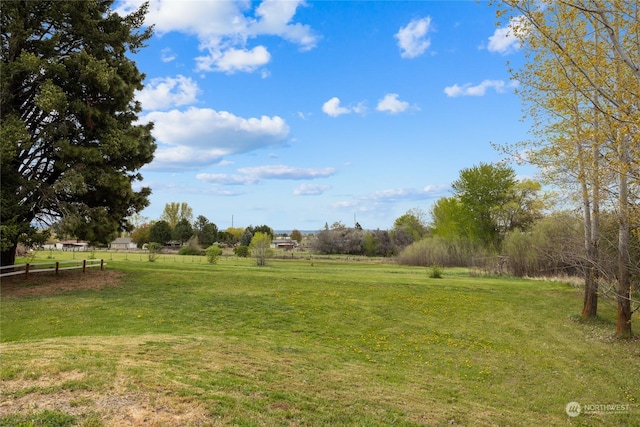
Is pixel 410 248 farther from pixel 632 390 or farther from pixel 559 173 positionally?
pixel 632 390

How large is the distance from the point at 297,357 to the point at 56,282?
13824 millimetres

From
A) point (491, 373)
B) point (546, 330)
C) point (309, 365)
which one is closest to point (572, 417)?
point (491, 373)

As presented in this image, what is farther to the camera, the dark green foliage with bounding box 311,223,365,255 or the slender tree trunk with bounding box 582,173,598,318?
the dark green foliage with bounding box 311,223,365,255

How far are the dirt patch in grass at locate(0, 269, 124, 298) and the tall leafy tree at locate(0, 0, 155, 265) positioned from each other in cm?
168

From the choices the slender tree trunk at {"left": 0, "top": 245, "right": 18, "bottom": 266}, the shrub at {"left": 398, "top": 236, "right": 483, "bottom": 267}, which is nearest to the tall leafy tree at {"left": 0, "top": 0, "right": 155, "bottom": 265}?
the slender tree trunk at {"left": 0, "top": 245, "right": 18, "bottom": 266}

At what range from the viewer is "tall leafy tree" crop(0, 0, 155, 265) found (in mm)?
16156

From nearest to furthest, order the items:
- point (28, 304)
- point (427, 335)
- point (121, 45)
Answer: point (427, 335)
point (28, 304)
point (121, 45)

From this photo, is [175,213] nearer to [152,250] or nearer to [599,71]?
[152,250]

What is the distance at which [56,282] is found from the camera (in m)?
17.7

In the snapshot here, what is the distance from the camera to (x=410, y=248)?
1907 inches

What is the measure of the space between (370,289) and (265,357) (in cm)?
1263

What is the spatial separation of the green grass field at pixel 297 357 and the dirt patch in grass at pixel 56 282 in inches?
4.6

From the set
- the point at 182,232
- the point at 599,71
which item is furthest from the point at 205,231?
the point at 599,71

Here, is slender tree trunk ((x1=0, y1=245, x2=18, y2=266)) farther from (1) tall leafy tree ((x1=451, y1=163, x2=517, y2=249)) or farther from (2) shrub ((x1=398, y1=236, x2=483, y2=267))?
(1) tall leafy tree ((x1=451, y1=163, x2=517, y2=249))
